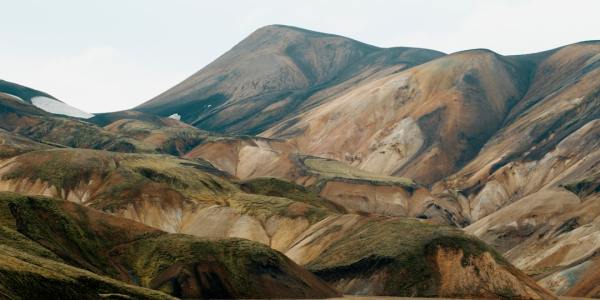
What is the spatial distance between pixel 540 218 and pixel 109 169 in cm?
7514

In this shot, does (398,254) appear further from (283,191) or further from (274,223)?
(283,191)

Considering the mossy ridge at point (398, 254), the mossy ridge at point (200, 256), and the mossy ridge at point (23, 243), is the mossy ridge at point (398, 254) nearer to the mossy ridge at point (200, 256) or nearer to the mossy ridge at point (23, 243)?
the mossy ridge at point (200, 256)

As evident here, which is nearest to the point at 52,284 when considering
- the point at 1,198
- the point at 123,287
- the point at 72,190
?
the point at 123,287

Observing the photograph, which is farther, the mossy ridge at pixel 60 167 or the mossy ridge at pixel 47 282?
the mossy ridge at pixel 60 167

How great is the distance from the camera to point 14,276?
194 ft

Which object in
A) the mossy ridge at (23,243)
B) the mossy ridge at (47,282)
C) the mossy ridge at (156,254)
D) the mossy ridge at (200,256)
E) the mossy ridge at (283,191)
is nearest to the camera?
the mossy ridge at (47,282)

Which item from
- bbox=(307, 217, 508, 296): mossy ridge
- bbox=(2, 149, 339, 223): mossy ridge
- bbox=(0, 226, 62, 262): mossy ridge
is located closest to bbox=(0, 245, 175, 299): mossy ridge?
bbox=(0, 226, 62, 262): mossy ridge

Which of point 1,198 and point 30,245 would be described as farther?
point 1,198

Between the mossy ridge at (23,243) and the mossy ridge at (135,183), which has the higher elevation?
the mossy ridge at (23,243)

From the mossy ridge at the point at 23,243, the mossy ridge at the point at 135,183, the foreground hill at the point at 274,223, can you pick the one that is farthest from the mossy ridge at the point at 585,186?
the mossy ridge at the point at 23,243

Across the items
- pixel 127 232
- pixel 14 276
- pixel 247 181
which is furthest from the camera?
pixel 247 181

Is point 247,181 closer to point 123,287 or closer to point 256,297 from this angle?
point 256,297

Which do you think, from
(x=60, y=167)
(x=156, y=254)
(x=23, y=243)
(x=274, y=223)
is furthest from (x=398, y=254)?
(x=60, y=167)

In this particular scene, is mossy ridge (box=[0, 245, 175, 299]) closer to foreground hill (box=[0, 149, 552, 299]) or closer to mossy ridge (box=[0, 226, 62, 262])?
mossy ridge (box=[0, 226, 62, 262])
